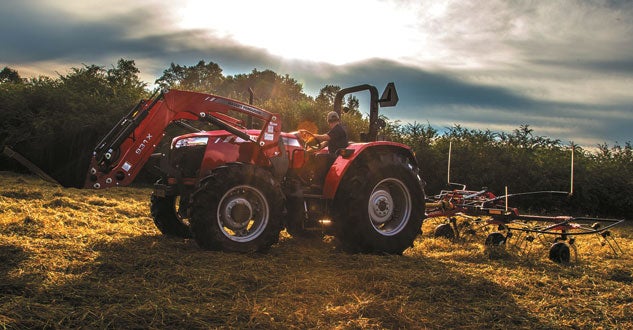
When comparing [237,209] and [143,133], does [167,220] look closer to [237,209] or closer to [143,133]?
[143,133]

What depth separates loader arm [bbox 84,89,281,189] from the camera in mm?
Result: 5375

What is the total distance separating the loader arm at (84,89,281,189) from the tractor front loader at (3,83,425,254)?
10 mm

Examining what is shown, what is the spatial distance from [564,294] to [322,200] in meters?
2.66

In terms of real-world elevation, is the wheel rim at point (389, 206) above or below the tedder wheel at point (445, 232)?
above

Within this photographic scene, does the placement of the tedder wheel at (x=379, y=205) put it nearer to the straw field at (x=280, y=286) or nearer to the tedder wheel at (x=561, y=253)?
the straw field at (x=280, y=286)

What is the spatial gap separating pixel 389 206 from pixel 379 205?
0.15 metres

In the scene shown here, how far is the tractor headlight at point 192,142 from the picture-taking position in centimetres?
578

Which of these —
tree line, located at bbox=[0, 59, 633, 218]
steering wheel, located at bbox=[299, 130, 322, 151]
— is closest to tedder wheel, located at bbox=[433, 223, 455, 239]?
steering wheel, located at bbox=[299, 130, 322, 151]

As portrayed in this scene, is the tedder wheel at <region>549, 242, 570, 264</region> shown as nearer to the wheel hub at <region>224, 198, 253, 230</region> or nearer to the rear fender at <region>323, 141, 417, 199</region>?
the rear fender at <region>323, 141, 417, 199</region>

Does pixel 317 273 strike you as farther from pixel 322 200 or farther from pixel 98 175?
pixel 98 175

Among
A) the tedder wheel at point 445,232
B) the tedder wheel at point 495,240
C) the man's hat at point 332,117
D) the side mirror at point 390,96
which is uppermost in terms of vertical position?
the side mirror at point 390,96

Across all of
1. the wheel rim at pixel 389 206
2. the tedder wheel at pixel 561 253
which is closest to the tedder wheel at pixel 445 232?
the wheel rim at pixel 389 206

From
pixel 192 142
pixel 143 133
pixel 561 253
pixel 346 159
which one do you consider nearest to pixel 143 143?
pixel 143 133

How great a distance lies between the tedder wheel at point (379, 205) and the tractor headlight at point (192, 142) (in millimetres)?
1587
